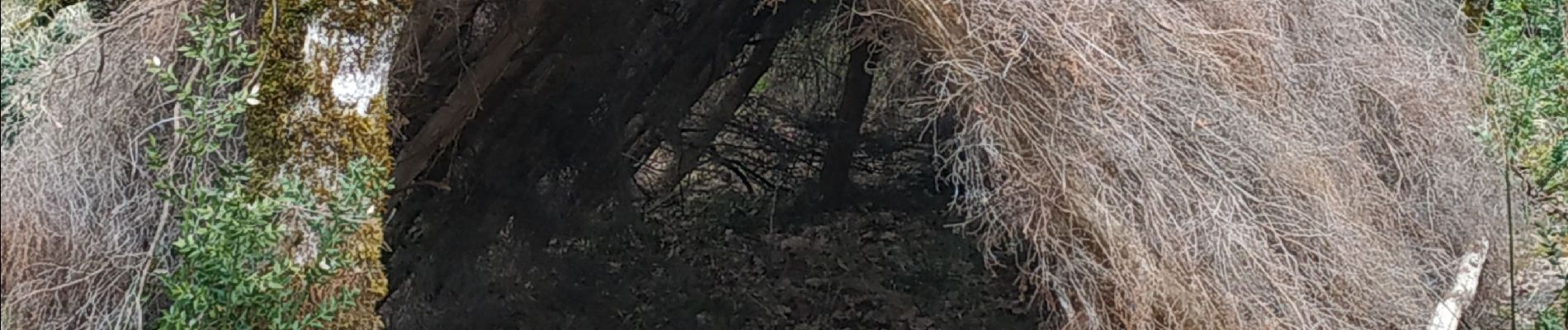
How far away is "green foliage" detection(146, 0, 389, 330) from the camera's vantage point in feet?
7.84

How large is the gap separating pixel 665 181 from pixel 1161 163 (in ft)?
19.1

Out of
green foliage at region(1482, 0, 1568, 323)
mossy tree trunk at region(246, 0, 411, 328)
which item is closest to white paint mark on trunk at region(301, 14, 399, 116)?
mossy tree trunk at region(246, 0, 411, 328)

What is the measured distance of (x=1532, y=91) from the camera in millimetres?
4613

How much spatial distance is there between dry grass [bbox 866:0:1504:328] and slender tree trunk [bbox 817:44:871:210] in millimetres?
4355

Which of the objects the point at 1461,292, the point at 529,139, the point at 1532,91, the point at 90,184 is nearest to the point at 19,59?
the point at 90,184

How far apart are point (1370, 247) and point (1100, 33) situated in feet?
3.75

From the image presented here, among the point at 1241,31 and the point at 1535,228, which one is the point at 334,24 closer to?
the point at 1241,31

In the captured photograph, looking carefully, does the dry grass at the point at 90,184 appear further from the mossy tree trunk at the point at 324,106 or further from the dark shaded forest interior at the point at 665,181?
the dark shaded forest interior at the point at 665,181

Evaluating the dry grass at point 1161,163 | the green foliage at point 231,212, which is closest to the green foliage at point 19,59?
the green foliage at point 231,212

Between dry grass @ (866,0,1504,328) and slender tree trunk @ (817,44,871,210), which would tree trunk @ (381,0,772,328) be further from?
dry grass @ (866,0,1504,328)

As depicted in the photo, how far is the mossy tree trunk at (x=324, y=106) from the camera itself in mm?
2562

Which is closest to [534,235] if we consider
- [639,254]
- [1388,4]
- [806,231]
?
[639,254]

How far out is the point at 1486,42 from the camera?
485 centimetres

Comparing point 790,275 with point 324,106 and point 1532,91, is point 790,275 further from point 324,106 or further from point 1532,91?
point 324,106
